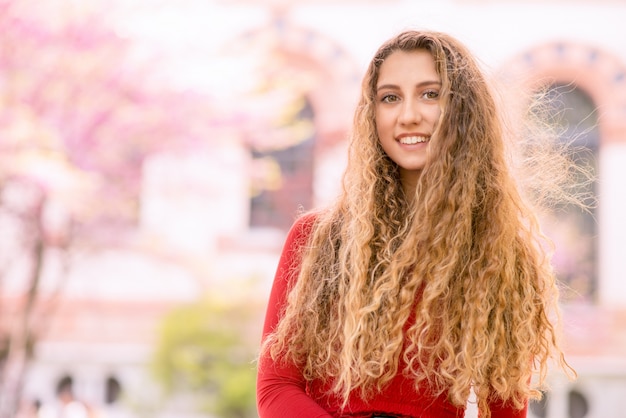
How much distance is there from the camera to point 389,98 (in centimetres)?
232

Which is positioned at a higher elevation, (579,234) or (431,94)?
(431,94)

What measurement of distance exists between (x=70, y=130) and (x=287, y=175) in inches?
129

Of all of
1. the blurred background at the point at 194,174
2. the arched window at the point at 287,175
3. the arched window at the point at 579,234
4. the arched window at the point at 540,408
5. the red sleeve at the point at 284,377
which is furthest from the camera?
the arched window at the point at 579,234

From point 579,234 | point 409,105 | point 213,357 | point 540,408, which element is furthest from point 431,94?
point 579,234

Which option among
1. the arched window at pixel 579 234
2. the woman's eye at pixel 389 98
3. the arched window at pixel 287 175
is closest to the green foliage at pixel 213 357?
the arched window at pixel 287 175

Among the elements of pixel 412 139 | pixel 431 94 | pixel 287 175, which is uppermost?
pixel 431 94

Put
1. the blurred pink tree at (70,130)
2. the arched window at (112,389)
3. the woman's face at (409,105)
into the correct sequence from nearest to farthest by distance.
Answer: the woman's face at (409,105) → the blurred pink tree at (70,130) → the arched window at (112,389)

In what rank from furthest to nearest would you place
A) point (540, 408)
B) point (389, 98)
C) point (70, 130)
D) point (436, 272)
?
point (540, 408) < point (70, 130) < point (389, 98) < point (436, 272)

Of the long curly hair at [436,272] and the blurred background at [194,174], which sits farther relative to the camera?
the blurred background at [194,174]

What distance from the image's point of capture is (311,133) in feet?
35.6

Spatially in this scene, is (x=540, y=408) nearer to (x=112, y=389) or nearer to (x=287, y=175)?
(x=287, y=175)

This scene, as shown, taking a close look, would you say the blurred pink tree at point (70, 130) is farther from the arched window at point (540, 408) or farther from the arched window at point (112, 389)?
the arched window at point (540, 408)

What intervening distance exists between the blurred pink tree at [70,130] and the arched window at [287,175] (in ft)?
4.69

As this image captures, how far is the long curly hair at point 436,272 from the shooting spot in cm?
215
